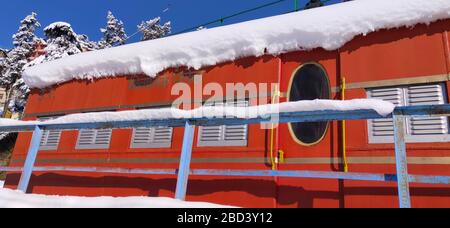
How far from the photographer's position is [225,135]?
17.2 feet

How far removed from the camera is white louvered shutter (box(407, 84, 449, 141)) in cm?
396

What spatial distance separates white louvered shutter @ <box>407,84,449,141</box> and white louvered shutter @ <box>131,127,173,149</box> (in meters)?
3.47

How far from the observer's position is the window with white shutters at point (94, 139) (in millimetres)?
6352

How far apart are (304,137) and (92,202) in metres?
2.90

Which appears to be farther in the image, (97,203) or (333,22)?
(333,22)

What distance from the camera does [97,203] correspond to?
9.21 ft

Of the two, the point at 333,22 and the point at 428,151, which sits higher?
the point at 333,22

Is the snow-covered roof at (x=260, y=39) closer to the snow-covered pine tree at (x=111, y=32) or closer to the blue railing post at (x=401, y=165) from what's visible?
the blue railing post at (x=401, y=165)

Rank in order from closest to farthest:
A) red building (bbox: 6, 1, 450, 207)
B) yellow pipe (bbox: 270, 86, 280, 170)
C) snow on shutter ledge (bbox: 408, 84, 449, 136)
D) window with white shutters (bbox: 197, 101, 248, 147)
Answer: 1. snow on shutter ledge (bbox: 408, 84, 449, 136)
2. red building (bbox: 6, 1, 450, 207)
3. yellow pipe (bbox: 270, 86, 280, 170)
4. window with white shutters (bbox: 197, 101, 248, 147)

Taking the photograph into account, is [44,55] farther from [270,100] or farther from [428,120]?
[428,120]

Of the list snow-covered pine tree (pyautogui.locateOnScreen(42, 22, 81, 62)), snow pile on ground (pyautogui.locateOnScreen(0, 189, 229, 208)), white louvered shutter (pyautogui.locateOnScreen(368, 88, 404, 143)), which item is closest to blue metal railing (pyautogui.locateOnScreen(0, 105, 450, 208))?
snow pile on ground (pyautogui.locateOnScreen(0, 189, 229, 208))

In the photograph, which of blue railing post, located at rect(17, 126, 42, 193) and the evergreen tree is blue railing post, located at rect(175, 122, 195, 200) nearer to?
blue railing post, located at rect(17, 126, 42, 193)
